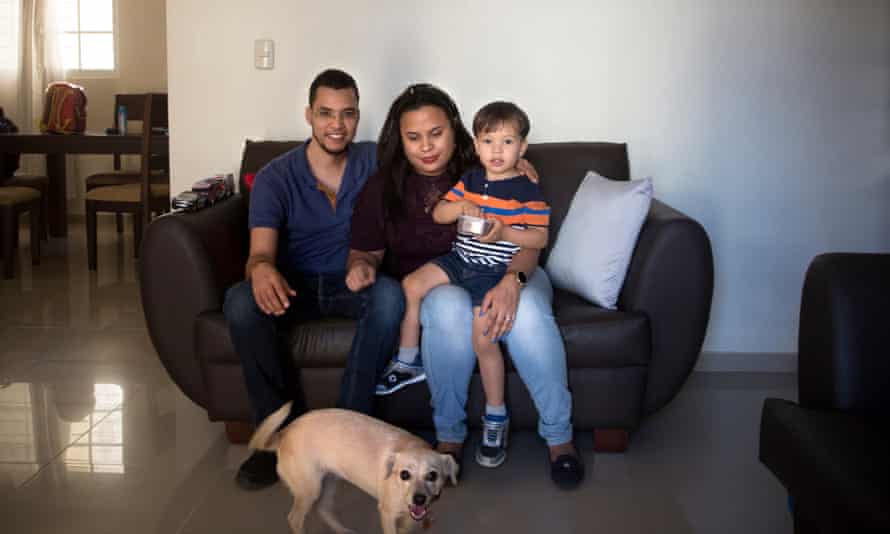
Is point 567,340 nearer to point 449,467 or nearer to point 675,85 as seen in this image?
point 449,467

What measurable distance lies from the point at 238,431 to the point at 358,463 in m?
0.79

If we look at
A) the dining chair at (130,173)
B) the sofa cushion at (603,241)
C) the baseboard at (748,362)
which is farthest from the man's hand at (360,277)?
the dining chair at (130,173)

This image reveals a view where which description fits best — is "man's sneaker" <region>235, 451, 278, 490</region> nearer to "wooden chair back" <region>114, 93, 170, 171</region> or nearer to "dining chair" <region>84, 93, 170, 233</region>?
"wooden chair back" <region>114, 93, 170, 171</region>

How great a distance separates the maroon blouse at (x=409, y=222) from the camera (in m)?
2.37

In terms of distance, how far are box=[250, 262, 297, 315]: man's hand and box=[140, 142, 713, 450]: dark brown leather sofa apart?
0.12 metres

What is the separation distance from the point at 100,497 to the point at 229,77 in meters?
1.69

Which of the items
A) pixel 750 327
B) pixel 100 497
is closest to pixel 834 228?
pixel 750 327

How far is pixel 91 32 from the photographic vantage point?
6.52 meters

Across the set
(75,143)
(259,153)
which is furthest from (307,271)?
(75,143)

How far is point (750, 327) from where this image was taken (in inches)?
124

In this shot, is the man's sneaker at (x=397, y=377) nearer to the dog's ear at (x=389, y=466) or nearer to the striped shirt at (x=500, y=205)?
the striped shirt at (x=500, y=205)

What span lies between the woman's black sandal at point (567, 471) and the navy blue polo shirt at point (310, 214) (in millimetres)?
827

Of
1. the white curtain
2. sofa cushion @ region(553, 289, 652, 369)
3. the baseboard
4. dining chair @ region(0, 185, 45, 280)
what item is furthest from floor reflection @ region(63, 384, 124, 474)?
the white curtain

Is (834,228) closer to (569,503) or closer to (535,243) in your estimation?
(535,243)
